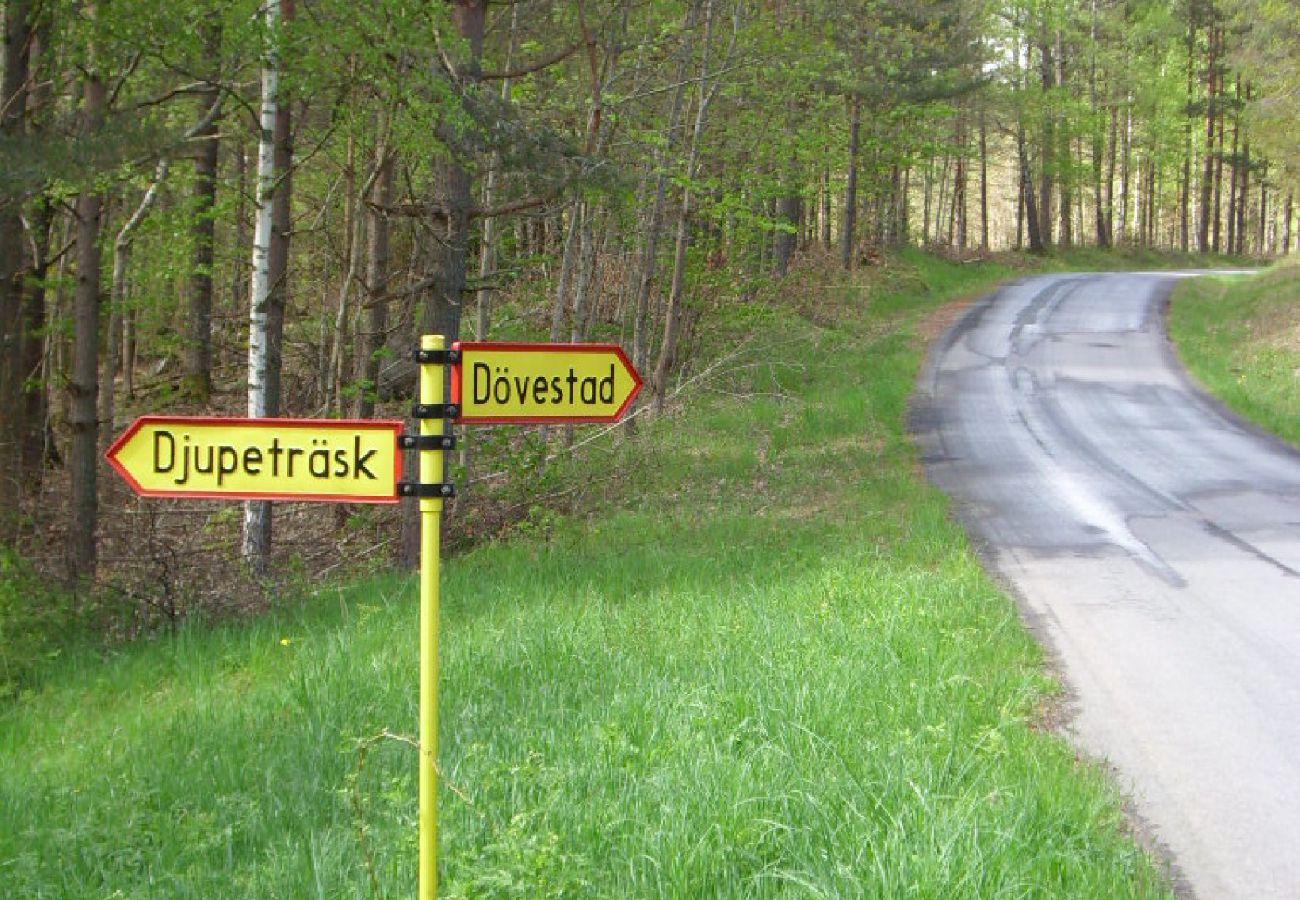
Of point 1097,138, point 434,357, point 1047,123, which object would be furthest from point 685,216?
point 1097,138

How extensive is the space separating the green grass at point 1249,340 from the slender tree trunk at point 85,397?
14990mm

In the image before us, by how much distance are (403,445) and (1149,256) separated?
178 ft

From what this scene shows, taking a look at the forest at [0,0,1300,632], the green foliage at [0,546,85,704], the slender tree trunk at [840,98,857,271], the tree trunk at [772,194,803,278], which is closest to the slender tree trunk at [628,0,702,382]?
the forest at [0,0,1300,632]

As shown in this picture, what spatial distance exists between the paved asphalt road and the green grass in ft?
2.16

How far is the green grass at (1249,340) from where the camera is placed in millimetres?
19203

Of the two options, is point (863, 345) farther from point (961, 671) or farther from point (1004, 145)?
point (1004, 145)

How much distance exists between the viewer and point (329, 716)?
5781 mm

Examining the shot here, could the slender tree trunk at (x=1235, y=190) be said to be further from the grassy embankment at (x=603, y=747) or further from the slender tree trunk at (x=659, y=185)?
the grassy embankment at (x=603, y=747)

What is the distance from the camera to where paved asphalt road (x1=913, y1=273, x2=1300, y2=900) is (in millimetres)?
5289

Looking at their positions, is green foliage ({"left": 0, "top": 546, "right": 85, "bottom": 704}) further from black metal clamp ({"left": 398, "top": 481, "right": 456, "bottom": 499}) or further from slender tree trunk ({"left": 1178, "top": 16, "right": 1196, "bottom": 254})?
slender tree trunk ({"left": 1178, "top": 16, "right": 1196, "bottom": 254})

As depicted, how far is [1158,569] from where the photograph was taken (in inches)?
383

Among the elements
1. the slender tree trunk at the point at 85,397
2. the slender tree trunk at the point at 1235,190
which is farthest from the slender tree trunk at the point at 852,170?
the slender tree trunk at the point at 1235,190

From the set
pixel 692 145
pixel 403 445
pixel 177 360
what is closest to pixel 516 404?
pixel 403 445

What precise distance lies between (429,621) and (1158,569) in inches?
318
